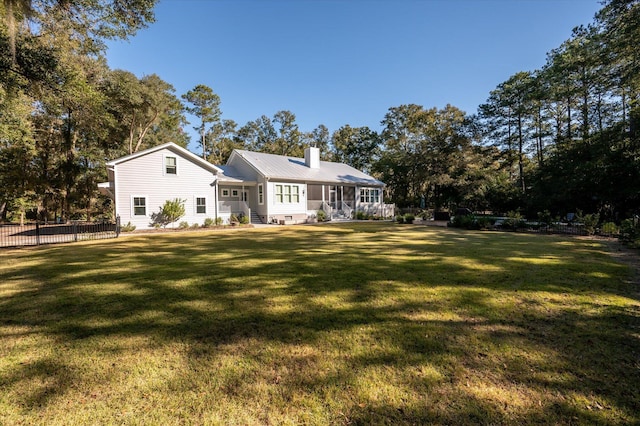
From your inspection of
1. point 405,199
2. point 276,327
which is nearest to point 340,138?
point 405,199

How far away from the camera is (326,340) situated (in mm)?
3361

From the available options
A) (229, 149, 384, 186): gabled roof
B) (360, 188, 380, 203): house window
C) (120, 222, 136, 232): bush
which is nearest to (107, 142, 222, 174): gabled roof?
(120, 222, 136, 232): bush

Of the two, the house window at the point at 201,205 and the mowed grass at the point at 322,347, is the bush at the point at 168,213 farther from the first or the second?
the mowed grass at the point at 322,347

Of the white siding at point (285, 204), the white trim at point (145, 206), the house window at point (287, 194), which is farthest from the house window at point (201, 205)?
the house window at point (287, 194)

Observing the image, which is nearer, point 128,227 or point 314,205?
point 128,227

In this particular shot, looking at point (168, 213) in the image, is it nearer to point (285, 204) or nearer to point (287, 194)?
point (285, 204)

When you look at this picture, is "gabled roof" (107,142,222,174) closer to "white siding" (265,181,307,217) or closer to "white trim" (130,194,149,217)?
"white trim" (130,194,149,217)

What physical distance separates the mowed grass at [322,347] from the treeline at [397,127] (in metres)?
6.95

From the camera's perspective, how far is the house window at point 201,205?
19.3m

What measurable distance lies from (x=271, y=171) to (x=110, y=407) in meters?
20.5

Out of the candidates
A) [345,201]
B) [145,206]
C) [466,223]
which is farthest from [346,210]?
[145,206]

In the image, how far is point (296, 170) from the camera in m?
24.4

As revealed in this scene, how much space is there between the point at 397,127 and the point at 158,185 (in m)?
31.0

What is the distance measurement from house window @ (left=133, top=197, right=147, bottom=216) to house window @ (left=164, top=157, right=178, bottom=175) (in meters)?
2.24
